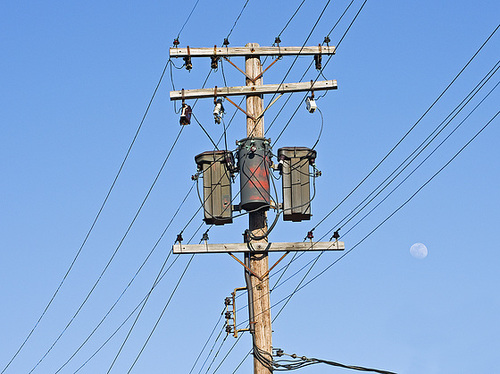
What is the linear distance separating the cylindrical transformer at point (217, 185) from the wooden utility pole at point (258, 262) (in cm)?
47

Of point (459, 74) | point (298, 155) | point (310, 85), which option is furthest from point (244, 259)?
point (459, 74)

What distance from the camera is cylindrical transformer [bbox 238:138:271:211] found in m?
17.9

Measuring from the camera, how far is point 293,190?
18281 millimetres

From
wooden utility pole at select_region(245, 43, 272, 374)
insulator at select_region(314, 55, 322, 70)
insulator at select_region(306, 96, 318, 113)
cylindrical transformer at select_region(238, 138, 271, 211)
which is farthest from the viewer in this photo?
insulator at select_region(314, 55, 322, 70)

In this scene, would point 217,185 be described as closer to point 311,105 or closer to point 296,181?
point 296,181

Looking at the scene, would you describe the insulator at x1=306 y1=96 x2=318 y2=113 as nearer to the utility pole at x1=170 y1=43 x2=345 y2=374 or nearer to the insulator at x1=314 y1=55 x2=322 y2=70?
the utility pole at x1=170 y1=43 x2=345 y2=374

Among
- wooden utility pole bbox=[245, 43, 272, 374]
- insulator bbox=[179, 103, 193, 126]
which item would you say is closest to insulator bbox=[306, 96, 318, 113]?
wooden utility pole bbox=[245, 43, 272, 374]

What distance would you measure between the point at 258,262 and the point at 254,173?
1.52 meters

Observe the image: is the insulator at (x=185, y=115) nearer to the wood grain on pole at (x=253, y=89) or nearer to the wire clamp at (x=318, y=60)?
the wood grain on pole at (x=253, y=89)

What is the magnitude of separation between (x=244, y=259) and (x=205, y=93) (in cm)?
301

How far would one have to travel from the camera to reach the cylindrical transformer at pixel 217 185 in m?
18.1

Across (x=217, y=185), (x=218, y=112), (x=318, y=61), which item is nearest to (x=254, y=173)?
(x=217, y=185)

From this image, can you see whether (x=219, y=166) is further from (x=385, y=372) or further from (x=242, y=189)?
(x=385, y=372)

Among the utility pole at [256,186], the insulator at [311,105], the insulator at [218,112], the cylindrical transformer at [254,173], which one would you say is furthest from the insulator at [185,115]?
the insulator at [311,105]
